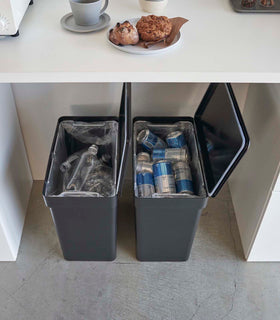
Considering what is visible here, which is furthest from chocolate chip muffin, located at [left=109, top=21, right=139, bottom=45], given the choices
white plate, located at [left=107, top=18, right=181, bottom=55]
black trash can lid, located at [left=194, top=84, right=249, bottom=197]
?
black trash can lid, located at [left=194, top=84, right=249, bottom=197]

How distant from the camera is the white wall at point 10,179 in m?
1.32

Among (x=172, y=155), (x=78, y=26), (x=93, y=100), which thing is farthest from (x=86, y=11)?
(x=172, y=155)

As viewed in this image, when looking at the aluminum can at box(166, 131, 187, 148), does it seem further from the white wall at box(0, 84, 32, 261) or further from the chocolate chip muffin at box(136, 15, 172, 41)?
the white wall at box(0, 84, 32, 261)

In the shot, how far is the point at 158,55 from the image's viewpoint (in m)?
0.98

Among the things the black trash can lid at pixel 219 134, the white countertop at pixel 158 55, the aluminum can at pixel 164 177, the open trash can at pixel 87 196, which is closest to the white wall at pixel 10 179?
the open trash can at pixel 87 196

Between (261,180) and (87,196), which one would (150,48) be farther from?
(261,180)

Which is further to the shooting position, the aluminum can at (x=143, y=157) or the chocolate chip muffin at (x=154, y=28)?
the aluminum can at (x=143, y=157)

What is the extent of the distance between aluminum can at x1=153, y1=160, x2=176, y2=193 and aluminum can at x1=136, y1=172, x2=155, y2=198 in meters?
0.02

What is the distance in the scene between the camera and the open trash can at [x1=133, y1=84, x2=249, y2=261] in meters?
1.17

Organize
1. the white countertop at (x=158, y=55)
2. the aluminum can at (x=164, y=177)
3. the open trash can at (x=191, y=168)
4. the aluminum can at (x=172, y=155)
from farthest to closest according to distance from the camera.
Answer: the aluminum can at (x=172, y=155), the aluminum can at (x=164, y=177), the open trash can at (x=191, y=168), the white countertop at (x=158, y=55)

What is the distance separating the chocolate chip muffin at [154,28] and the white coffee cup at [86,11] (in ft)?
0.40

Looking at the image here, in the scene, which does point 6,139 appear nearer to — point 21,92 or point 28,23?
point 21,92

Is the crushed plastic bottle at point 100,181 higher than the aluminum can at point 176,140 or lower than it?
lower

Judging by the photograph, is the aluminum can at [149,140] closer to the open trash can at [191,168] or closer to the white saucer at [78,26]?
the open trash can at [191,168]
